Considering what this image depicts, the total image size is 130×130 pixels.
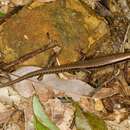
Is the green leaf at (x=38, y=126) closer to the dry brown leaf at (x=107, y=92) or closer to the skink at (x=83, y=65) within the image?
the skink at (x=83, y=65)

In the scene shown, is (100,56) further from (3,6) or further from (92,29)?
(3,6)

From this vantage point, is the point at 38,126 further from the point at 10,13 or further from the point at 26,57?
the point at 10,13

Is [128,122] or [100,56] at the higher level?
[100,56]

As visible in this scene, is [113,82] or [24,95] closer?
[24,95]

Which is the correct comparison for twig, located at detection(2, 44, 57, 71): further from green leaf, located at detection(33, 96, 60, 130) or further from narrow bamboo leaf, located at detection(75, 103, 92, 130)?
narrow bamboo leaf, located at detection(75, 103, 92, 130)

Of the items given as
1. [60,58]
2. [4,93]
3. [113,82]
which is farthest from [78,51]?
[4,93]

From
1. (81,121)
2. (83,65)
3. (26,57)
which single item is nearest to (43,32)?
(26,57)

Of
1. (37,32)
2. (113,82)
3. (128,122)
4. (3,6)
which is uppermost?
(3,6)
